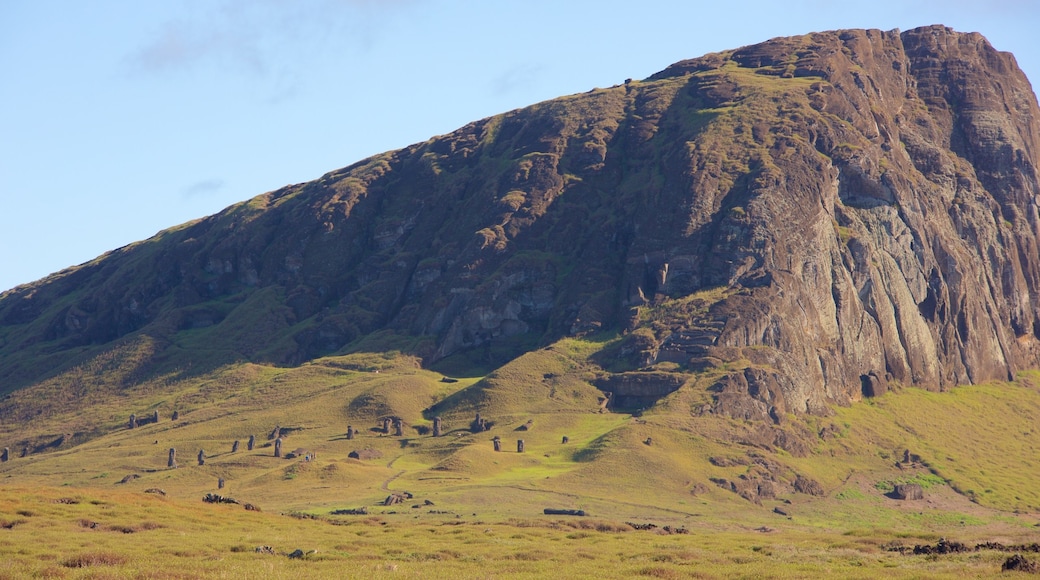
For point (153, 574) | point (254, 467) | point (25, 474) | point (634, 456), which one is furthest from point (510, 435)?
point (153, 574)

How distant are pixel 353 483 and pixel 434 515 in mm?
35167

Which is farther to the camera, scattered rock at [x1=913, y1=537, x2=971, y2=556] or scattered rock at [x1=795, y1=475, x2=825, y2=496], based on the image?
scattered rock at [x1=795, y1=475, x2=825, y2=496]

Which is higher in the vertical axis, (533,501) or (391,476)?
(391,476)

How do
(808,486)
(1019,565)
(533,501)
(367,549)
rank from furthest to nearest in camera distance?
(808,486)
(533,501)
(367,549)
(1019,565)

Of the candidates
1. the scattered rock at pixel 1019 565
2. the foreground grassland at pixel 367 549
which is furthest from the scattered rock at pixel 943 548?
the scattered rock at pixel 1019 565

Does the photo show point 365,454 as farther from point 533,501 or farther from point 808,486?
point 808,486

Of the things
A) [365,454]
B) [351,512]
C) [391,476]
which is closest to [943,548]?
[351,512]

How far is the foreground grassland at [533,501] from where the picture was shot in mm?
70750

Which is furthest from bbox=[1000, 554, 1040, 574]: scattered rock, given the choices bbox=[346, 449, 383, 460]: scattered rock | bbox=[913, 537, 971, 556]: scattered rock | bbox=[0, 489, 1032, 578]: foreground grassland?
bbox=[346, 449, 383, 460]: scattered rock

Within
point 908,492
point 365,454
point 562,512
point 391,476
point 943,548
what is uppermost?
point 365,454

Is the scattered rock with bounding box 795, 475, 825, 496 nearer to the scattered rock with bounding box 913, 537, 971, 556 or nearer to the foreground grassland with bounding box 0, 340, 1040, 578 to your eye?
the foreground grassland with bounding box 0, 340, 1040, 578

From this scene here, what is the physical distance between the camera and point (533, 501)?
143 metres

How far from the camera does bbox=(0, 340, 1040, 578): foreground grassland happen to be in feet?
232

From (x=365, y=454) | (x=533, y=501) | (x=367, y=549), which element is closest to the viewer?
(x=367, y=549)
